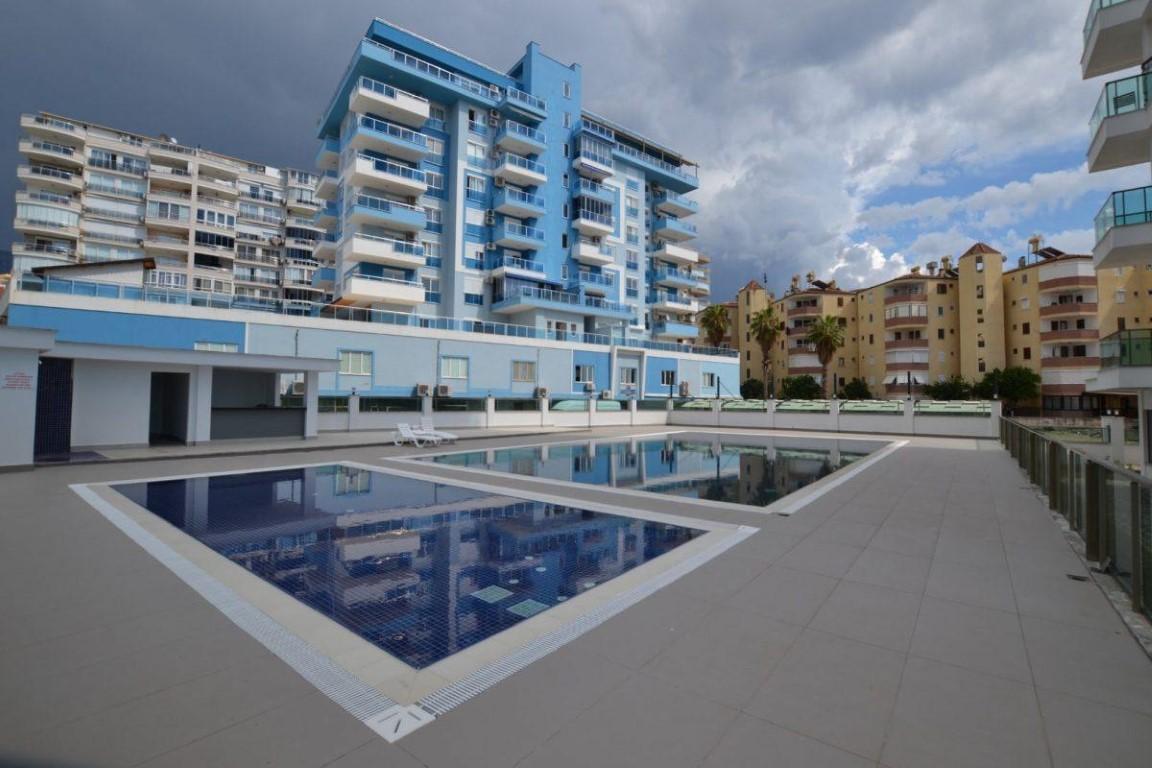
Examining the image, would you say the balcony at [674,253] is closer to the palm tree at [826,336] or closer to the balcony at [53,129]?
the palm tree at [826,336]

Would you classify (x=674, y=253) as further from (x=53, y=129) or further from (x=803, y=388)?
(x=53, y=129)

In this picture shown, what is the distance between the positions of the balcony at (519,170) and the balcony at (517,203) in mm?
974

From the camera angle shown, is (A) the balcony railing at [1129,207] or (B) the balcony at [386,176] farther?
(B) the balcony at [386,176]

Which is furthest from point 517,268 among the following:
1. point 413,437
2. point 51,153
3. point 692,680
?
point 51,153

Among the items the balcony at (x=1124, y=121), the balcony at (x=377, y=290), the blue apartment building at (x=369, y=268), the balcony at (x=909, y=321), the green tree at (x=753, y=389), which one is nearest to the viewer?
the balcony at (x=1124, y=121)

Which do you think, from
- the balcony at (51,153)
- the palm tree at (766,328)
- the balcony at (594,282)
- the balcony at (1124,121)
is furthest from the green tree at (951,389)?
the balcony at (51,153)

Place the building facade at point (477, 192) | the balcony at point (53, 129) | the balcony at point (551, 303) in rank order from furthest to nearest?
the balcony at point (53, 129) → the balcony at point (551, 303) → the building facade at point (477, 192)

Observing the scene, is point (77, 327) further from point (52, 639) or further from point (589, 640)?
point (589, 640)

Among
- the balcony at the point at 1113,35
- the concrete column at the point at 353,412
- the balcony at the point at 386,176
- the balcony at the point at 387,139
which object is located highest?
the balcony at the point at 387,139

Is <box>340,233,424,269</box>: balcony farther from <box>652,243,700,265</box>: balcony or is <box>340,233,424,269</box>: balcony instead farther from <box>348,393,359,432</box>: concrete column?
<box>652,243,700,265</box>: balcony

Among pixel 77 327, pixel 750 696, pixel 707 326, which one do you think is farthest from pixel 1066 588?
pixel 707 326

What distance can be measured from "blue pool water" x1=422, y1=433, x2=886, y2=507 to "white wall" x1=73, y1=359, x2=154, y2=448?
10201mm

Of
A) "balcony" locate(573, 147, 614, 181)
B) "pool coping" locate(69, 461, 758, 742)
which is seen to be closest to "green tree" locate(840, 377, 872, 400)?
"balcony" locate(573, 147, 614, 181)

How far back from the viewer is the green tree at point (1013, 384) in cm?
4997
